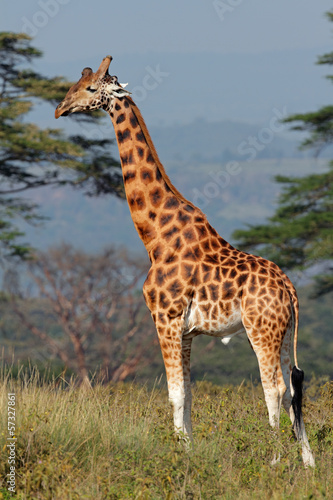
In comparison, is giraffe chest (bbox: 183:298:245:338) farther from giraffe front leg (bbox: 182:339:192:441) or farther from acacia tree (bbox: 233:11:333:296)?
acacia tree (bbox: 233:11:333:296)

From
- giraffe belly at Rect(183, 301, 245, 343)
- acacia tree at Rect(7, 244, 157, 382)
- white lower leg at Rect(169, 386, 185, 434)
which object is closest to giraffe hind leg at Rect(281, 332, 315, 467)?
giraffe belly at Rect(183, 301, 245, 343)

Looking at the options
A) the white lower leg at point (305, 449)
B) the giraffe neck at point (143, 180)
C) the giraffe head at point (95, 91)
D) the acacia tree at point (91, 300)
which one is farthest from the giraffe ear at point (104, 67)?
the acacia tree at point (91, 300)

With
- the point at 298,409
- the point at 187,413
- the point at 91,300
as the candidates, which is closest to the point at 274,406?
the point at 298,409

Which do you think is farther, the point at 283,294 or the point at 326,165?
the point at 326,165

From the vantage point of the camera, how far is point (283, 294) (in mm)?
6797

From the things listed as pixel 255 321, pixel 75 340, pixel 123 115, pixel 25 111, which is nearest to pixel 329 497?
pixel 255 321

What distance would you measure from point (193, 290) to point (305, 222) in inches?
634

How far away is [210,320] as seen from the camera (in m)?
6.76

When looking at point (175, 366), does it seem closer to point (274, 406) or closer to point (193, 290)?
point (193, 290)

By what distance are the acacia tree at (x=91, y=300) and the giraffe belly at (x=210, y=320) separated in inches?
943

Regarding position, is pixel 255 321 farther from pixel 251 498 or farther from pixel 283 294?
pixel 251 498

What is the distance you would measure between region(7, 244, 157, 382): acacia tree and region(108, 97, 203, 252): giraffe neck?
23693 mm

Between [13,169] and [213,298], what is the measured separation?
17.1 meters

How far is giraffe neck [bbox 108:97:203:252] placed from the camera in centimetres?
714
